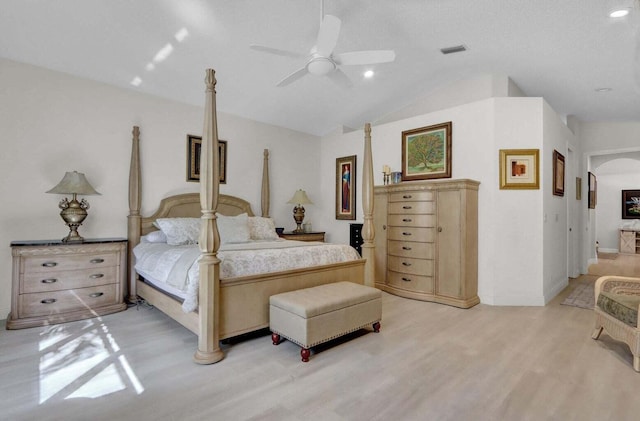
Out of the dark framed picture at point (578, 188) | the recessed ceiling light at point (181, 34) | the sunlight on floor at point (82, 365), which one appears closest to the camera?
the sunlight on floor at point (82, 365)

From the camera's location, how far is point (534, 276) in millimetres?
4008

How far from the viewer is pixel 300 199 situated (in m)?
5.54

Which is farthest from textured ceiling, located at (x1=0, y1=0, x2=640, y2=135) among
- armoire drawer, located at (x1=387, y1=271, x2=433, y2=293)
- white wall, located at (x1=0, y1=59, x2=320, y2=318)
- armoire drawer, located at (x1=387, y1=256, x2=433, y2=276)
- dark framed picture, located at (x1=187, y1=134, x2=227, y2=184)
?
armoire drawer, located at (x1=387, y1=271, x2=433, y2=293)

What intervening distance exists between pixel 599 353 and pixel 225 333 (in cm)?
300

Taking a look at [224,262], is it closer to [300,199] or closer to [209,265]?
[209,265]

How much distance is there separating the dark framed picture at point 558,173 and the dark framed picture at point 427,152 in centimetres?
146

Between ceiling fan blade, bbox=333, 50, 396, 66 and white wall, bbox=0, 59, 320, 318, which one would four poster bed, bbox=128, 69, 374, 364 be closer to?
ceiling fan blade, bbox=333, 50, 396, 66

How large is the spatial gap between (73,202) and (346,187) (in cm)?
393

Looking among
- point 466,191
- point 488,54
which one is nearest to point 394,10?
point 488,54

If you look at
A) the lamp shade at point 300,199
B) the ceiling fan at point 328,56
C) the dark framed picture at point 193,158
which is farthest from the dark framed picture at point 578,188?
the dark framed picture at point 193,158

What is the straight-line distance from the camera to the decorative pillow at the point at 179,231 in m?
3.73

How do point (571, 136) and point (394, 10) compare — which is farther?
point (571, 136)

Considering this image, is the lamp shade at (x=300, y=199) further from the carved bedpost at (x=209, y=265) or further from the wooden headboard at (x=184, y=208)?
the carved bedpost at (x=209, y=265)

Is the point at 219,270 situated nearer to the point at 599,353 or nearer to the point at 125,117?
the point at 125,117
